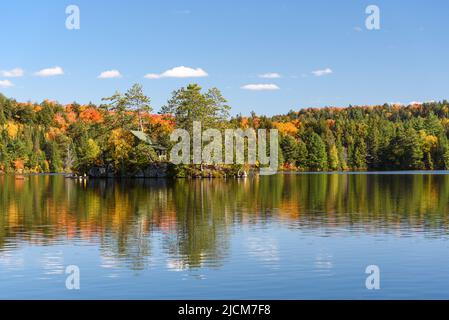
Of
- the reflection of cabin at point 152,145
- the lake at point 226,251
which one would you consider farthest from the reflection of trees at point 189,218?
the reflection of cabin at point 152,145

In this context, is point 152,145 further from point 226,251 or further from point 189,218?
point 226,251

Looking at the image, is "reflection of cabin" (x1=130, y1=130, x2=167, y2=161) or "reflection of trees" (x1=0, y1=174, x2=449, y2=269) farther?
"reflection of cabin" (x1=130, y1=130, x2=167, y2=161)

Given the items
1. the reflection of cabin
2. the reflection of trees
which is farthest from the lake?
the reflection of cabin

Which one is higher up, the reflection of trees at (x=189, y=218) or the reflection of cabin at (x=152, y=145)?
the reflection of cabin at (x=152, y=145)

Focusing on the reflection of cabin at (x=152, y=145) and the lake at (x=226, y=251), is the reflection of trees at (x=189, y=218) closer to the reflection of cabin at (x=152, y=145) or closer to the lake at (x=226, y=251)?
the lake at (x=226, y=251)

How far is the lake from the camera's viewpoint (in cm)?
2141

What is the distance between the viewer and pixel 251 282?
22156mm

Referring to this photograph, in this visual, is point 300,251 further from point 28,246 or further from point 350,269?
point 28,246

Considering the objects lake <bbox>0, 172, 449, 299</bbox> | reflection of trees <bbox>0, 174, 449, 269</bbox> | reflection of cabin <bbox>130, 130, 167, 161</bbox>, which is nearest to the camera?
lake <bbox>0, 172, 449, 299</bbox>

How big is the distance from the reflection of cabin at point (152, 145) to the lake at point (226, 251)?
6290 centimetres

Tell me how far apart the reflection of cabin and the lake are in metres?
62.9

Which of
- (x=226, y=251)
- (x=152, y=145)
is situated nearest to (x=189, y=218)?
(x=226, y=251)

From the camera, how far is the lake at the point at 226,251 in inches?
843

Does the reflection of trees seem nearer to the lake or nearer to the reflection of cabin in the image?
the lake
